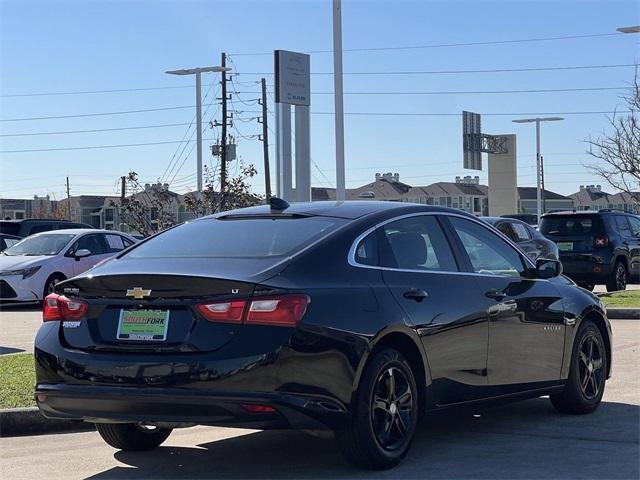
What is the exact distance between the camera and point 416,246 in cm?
668

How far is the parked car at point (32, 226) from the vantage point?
2520cm

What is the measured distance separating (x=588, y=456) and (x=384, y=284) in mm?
1743

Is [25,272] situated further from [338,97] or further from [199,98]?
[199,98]

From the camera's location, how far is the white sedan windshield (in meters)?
19.7

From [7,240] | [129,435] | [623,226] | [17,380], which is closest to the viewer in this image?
[129,435]

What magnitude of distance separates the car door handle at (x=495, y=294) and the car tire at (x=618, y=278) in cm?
1412

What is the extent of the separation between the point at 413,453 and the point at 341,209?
167 cm

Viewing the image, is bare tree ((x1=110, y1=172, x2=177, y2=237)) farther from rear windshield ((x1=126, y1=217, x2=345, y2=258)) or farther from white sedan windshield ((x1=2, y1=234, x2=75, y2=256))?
rear windshield ((x1=126, y1=217, x2=345, y2=258))

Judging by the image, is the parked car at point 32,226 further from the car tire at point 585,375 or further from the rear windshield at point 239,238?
the rear windshield at point 239,238

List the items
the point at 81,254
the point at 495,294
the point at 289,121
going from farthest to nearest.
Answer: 1. the point at 81,254
2. the point at 289,121
3. the point at 495,294

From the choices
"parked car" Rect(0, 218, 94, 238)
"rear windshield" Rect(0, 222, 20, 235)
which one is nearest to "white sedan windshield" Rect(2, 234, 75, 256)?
"parked car" Rect(0, 218, 94, 238)

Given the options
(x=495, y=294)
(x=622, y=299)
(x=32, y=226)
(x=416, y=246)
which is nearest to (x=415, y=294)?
(x=416, y=246)

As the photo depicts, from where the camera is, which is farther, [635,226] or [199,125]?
[199,125]

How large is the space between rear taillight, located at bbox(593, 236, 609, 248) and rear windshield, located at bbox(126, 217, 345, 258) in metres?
14.9
